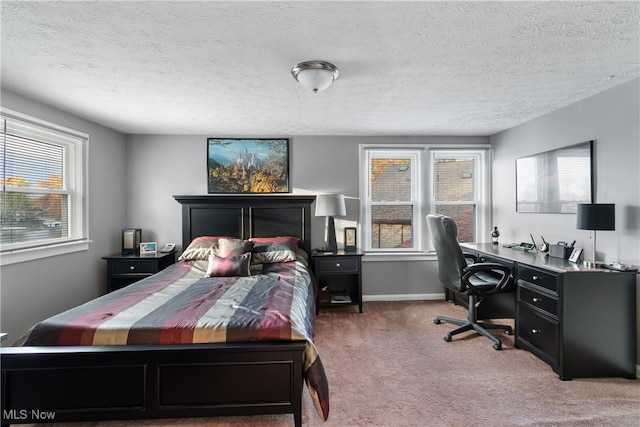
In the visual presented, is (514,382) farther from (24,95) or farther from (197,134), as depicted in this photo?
(24,95)

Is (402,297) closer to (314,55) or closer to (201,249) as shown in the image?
(201,249)

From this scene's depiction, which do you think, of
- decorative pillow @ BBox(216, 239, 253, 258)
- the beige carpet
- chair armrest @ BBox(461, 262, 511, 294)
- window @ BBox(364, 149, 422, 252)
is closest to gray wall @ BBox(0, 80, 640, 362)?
window @ BBox(364, 149, 422, 252)

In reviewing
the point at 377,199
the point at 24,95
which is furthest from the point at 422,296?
the point at 24,95

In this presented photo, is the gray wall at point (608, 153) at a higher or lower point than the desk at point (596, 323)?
higher

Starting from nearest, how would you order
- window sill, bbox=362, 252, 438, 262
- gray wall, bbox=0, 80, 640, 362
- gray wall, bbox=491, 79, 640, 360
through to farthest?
gray wall, bbox=491, 79, 640, 360 → gray wall, bbox=0, 80, 640, 362 → window sill, bbox=362, 252, 438, 262

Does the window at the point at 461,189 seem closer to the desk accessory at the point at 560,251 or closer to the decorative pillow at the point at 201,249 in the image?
the desk accessory at the point at 560,251

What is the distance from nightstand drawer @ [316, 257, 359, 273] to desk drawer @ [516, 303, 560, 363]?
5.69 ft

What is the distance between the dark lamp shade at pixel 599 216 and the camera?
2.38m

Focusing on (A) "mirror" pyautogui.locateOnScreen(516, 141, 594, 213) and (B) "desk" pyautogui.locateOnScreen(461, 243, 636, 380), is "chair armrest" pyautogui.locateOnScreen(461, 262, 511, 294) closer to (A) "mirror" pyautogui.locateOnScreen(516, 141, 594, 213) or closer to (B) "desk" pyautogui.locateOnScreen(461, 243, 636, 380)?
(B) "desk" pyautogui.locateOnScreen(461, 243, 636, 380)

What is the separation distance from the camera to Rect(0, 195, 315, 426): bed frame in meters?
1.69

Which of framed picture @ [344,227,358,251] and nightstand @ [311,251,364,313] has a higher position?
framed picture @ [344,227,358,251]

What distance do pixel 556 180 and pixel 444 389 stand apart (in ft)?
7.85

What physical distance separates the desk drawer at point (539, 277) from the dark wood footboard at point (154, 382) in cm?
203

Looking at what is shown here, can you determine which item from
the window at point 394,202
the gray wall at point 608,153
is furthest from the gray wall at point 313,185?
the window at point 394,202
